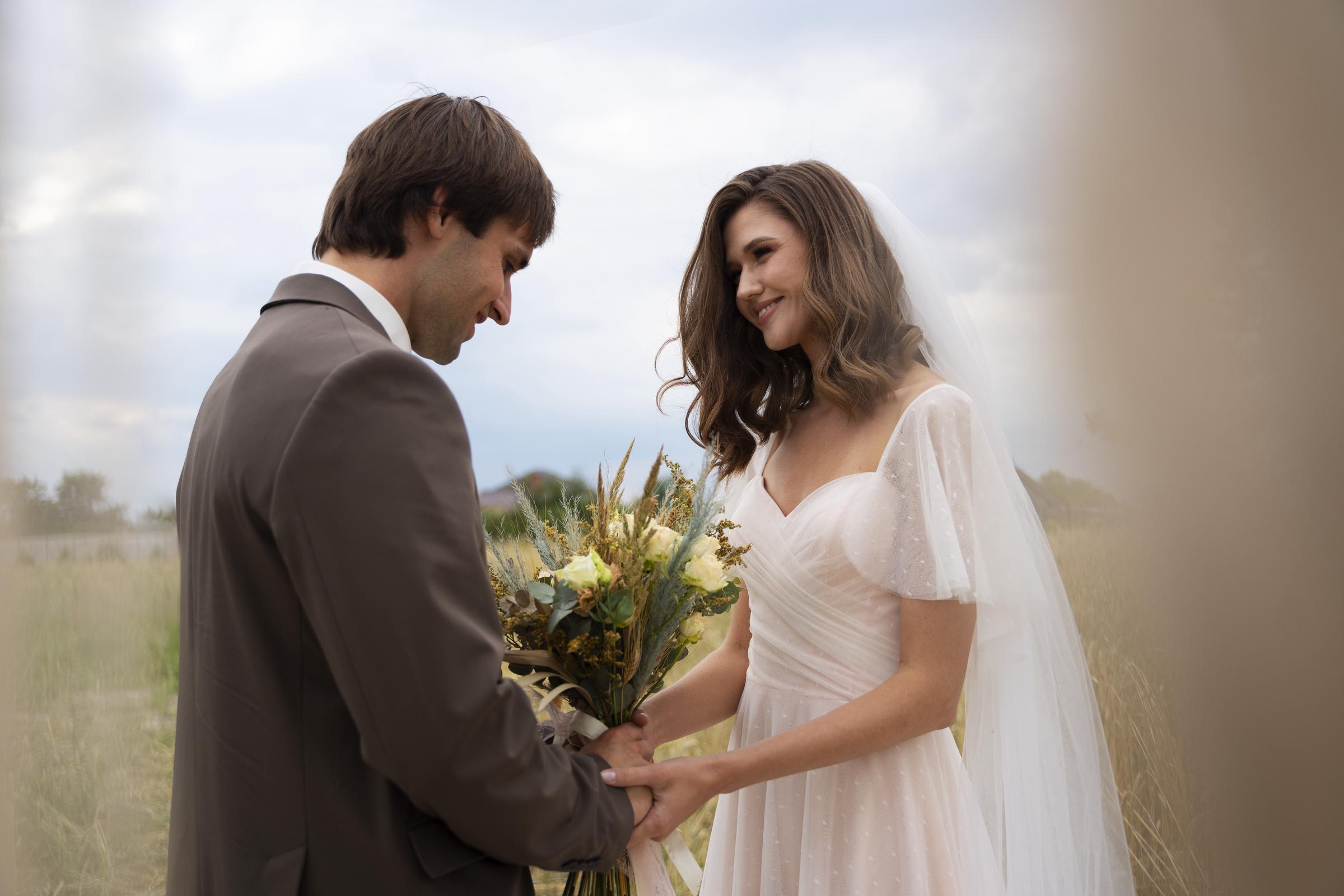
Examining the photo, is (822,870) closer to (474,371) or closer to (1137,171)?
(1137,171)

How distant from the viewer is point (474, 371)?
13.6 feet

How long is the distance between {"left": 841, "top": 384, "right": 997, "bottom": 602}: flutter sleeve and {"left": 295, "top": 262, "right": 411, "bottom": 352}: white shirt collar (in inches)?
37.9

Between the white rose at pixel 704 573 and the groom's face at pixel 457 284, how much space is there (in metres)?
0.54

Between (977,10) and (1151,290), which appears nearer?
(1151,290)

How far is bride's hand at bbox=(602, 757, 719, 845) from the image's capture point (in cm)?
169

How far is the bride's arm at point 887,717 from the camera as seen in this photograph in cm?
183

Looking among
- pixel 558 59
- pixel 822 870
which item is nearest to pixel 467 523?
pixel 822 870

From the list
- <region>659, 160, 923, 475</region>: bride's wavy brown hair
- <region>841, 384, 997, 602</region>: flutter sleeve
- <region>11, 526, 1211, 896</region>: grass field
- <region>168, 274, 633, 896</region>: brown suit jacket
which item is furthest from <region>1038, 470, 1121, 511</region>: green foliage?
<region>168, 274, 633, 896</region>: brown suit jacket

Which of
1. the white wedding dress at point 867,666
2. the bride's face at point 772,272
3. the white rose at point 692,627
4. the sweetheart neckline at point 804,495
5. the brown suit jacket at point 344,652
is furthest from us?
the bride's face at point 772,272

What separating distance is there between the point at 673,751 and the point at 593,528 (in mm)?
2097

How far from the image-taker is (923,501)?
189 centimetres

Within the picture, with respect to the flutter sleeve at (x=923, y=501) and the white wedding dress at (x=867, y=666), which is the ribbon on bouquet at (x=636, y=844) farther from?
the flutter sleeve at (x=923, y=501)

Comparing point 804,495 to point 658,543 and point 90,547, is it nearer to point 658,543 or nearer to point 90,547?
point 658,543

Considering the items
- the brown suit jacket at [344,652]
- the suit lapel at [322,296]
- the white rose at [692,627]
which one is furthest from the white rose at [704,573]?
the suit lapel at [322,296]
